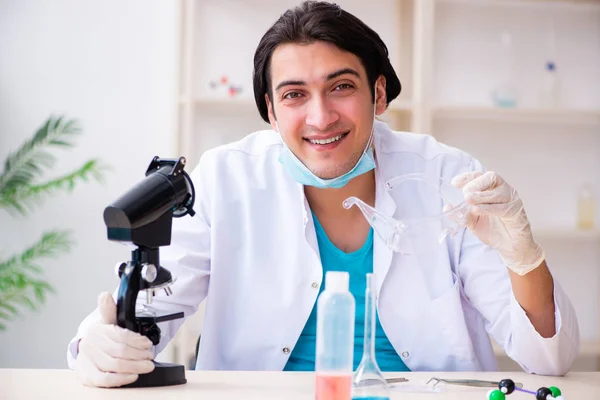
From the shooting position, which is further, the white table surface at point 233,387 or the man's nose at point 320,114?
the man's nose at point 320,114

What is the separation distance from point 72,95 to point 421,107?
1560 mm

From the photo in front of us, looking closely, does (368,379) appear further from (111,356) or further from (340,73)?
(340,73)

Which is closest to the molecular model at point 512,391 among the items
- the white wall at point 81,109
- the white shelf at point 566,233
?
the white shelf at point 566,233

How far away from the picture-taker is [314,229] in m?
1.91

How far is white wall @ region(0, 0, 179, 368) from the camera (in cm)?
344

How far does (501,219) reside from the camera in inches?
61.8

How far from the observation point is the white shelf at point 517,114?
3441 millimetres

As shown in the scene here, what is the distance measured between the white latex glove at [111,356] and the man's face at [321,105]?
0.69m

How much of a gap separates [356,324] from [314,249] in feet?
0.67

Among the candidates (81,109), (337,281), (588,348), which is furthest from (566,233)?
(337,281)

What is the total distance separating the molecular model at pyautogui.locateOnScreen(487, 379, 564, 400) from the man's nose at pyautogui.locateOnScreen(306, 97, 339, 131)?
0.75 meters

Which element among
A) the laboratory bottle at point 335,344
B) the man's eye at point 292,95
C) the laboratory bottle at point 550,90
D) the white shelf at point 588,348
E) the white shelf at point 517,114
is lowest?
the white shelf at point 588,348

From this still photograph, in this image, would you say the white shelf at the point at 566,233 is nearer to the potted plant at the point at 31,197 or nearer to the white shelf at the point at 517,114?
the white shelf at the point at 517,114

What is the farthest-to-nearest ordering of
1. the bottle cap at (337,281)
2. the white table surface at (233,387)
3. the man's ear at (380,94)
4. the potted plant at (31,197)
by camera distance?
1. the potted plant at (31,197)
2. the man's ear at (380,94)
3. the white table surface at (233,387)
4. the bottle cap at (337,281)
